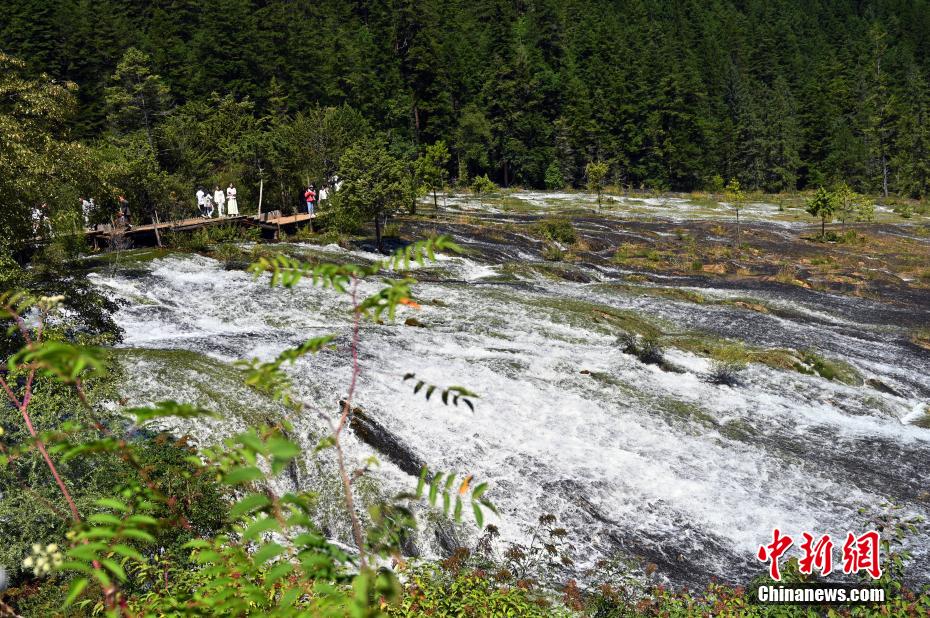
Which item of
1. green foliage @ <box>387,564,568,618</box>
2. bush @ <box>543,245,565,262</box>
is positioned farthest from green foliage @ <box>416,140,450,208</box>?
green foliage @ <box>387,564,568,618</box>

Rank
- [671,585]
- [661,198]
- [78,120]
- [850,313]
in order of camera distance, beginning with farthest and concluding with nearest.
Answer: [661,198] → [78,120] → [850,313] → [671,585]

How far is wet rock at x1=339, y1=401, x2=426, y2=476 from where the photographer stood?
11.8 m

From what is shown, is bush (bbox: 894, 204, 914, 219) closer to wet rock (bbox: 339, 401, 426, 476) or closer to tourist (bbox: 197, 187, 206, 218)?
tourist (bbox: 197, 187, 206, 218)

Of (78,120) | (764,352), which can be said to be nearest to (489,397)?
(764,352)

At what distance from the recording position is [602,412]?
13.9 metres

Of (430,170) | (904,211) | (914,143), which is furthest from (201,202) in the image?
(914,143)

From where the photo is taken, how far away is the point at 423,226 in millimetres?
36219

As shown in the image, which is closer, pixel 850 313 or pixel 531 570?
pixel 531 570

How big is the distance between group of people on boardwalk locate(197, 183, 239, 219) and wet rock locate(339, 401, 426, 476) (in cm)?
1873

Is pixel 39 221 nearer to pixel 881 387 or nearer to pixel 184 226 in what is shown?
pixel 184 226

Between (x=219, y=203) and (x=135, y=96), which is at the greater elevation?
(x=135, y=96)

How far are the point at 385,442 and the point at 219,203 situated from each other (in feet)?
64.3

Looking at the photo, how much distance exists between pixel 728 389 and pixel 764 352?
9.01 ft

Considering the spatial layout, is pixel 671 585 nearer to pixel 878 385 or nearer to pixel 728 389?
pixel 728 389
